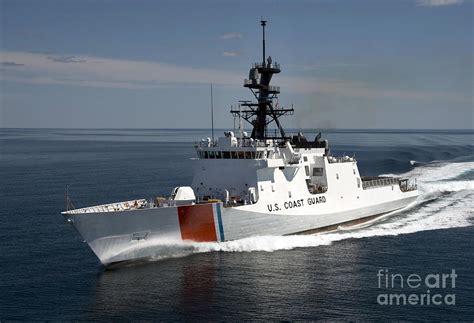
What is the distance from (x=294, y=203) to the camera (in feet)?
96.8

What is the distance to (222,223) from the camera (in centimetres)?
2633

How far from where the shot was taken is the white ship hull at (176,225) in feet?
78.6

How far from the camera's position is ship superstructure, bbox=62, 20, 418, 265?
24.5 metres

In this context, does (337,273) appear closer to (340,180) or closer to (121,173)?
(340,180)

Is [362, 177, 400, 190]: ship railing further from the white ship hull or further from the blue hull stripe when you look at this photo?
the blue hull stripe

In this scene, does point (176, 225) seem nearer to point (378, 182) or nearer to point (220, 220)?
point (220, 220)

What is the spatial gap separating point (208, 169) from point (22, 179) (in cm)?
3249

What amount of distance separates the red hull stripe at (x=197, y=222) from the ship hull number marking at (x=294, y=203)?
3.64m

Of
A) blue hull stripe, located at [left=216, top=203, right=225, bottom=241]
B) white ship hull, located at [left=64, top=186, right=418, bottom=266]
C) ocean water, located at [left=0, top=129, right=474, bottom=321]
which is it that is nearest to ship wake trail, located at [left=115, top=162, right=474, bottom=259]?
ocean water, located at [left=0, top=129, right=474, bottom=321]

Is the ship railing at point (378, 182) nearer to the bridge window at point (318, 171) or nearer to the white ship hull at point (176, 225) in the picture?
the bridge window at point (318, 171)

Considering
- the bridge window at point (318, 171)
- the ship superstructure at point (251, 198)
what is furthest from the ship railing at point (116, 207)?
the bridge window at point (318, 171)

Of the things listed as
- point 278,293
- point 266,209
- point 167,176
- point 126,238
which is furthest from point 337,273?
point 167,176

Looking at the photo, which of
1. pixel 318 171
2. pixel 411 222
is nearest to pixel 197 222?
pixel 318 171

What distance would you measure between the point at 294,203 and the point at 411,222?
9843 millimetres
